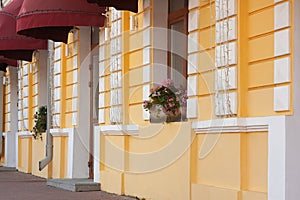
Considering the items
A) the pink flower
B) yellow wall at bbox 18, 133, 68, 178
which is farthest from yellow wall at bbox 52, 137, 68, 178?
the pink flower

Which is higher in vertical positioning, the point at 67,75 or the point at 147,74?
the point at 67,75

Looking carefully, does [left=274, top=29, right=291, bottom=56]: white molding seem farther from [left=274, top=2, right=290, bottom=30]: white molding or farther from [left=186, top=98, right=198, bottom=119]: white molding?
[left=186, top=98, right=198, bottom=119]: white molding

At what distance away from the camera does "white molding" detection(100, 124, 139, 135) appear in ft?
45.0

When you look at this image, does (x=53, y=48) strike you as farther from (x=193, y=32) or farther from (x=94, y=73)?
(x=193, y=32)

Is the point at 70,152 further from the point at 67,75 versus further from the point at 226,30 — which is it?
the point at 226,30

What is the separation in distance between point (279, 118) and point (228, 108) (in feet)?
4.19

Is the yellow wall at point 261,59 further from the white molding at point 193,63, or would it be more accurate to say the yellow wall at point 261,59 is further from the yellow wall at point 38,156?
the yellow wall at point 38,156

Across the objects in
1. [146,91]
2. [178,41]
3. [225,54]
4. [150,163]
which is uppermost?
[178,41]

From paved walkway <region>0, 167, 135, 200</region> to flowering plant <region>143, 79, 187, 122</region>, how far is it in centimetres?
213

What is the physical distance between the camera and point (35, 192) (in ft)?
51.2

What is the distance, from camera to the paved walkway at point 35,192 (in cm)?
1411

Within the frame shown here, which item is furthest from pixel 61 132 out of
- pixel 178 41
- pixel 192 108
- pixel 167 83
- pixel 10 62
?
pixel 192 108

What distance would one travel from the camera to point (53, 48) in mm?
19281

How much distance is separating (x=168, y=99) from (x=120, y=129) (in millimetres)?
2249
